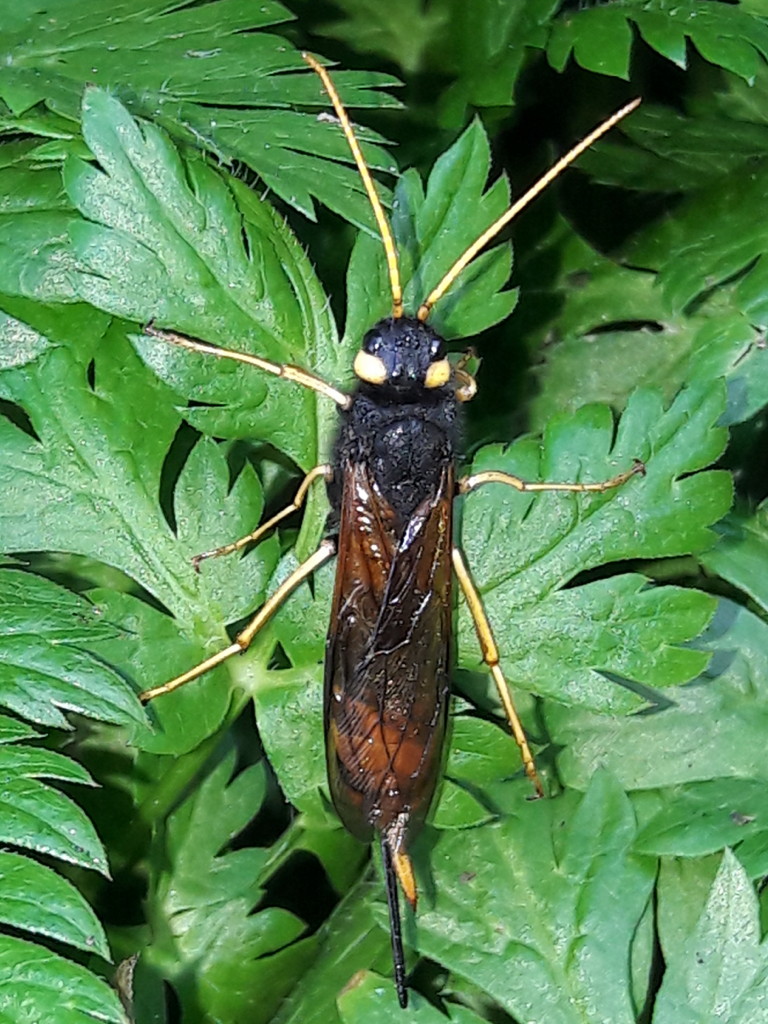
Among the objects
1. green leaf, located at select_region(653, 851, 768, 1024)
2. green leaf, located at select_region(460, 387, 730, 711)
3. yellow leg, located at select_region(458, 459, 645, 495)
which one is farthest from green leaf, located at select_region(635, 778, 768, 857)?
yellow leg, located at select_region(458, 459, 645, 495)

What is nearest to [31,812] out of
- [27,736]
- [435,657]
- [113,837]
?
[27,736]

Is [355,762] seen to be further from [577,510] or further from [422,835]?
[577,510]

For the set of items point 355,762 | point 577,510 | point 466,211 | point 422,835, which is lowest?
point 422,835

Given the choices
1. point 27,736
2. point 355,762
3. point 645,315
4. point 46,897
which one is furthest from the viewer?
point 645,315

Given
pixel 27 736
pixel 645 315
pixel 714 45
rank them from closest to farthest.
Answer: pixel 27 736 < pixel 714 45 < pixel 645 315

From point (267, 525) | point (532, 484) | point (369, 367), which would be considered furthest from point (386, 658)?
point (369, 367)

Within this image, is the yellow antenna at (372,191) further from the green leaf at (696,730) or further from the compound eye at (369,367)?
the green leaf at (696,730)

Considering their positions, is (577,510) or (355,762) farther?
(577,510)

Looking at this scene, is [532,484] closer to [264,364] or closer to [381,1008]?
[264,364]

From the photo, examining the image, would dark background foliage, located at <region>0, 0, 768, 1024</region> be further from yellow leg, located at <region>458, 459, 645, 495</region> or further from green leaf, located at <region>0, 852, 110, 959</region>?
green leaf, located at <region>0, 852, 110, 959</region>

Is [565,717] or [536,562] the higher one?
[536,562]
